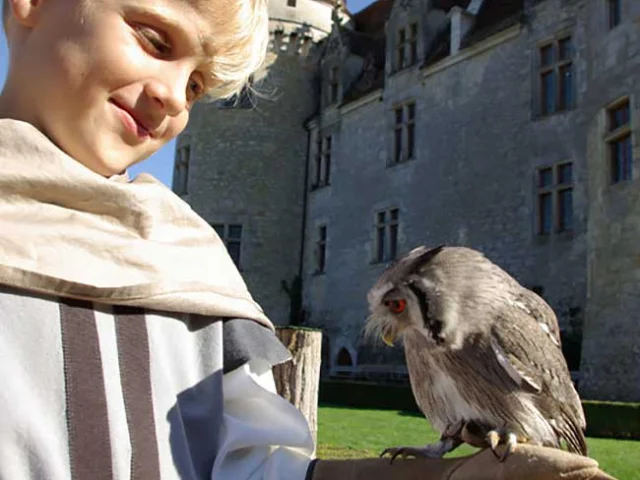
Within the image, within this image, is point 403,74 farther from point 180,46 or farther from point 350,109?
point 180,46

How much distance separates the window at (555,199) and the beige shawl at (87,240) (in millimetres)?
12611

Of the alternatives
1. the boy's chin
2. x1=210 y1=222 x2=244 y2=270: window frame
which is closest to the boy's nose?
the boy's chin

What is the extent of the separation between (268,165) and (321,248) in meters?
3.17

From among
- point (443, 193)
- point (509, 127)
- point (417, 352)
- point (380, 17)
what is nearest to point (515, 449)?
point (417, 352)

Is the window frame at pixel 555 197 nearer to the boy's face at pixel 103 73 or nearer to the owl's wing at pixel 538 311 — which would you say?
the owl's wing at pixel 538 311

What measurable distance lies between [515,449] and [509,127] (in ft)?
46.8

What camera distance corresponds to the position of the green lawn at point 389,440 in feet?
20.8

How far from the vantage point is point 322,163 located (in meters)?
21.7

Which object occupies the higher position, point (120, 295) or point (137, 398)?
point (120, 295)

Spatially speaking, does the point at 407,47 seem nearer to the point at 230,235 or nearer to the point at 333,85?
the point at 333,85

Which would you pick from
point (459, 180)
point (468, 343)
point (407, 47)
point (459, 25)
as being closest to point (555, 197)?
point (459, 180)

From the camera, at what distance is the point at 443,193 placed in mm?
16594

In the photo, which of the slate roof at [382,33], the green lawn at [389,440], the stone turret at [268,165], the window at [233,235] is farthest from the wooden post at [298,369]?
the window at [233,235]

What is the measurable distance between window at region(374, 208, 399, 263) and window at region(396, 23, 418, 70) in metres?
3.75
